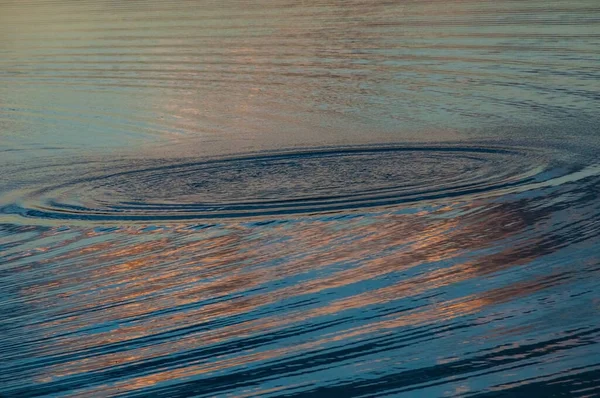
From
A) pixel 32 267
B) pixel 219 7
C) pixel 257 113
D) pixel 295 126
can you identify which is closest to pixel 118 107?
pixel 257 113

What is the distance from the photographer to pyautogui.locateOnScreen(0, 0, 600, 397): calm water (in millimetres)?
4594

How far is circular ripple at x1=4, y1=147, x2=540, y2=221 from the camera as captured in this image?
24.2 feet

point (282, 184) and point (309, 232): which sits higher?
point (282, 184)

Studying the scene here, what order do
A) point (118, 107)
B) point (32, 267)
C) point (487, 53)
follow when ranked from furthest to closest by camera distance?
point (487, 53) → point (118, 107) → point (32, 267)

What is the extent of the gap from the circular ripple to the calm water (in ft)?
0.10

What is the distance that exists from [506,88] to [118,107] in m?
4.84

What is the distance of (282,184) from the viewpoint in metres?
7.96

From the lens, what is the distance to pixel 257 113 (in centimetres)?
1173

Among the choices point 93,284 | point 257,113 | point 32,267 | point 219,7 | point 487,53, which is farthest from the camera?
point 219,7

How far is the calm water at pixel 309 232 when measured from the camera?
4594mm

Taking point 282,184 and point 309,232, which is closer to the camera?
point 309,232

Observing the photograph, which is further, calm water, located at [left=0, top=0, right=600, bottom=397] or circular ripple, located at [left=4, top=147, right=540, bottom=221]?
circular ripple, located at [left=4, top=147, right=540, bottom=221]

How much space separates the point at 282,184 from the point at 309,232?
1336mm

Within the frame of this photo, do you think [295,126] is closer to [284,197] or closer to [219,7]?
[284,197]
